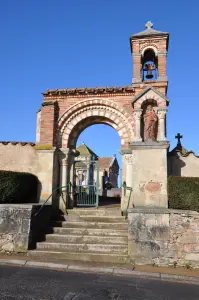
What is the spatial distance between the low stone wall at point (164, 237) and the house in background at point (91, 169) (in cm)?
1230

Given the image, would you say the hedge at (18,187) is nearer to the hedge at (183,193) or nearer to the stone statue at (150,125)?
the stone statue at (150,125)

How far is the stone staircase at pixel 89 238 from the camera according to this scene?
721 centimetres

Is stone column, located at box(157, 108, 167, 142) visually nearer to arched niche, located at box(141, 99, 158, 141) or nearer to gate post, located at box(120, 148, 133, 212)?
arched niche, located at box(141, 99, 158, 141)

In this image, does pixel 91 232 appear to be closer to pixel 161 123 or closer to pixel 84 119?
pixel 161 123

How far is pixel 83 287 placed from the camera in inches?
202

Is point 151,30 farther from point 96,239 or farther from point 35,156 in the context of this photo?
point 96,239

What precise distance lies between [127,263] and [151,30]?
8.68 m

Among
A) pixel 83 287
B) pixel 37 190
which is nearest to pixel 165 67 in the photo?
pixel 37 190

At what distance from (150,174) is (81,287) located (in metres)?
4.10

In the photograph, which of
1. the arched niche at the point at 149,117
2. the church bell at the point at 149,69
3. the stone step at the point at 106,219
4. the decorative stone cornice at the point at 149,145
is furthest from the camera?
the church bell at the point at 149,69

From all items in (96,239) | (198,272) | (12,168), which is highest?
(12,168)

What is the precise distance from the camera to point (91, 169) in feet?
86.7

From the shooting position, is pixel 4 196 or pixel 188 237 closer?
pixel 188 237

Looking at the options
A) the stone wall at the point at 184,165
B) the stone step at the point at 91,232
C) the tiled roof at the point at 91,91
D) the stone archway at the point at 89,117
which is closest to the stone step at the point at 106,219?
the stone step at the point at 91,232
